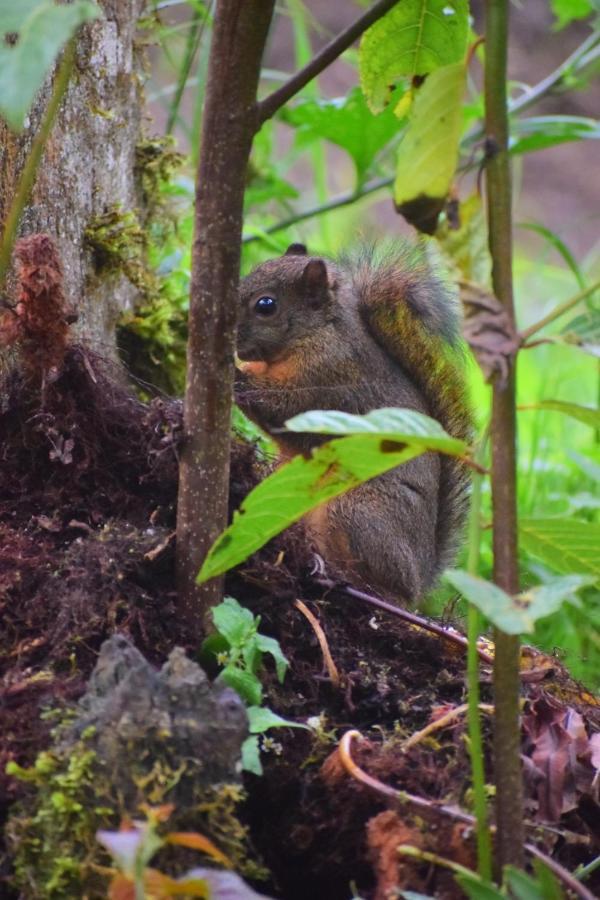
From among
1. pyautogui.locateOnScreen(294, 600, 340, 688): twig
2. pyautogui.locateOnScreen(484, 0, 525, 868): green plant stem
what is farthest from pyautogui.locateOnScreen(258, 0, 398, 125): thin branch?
pyautogui.locateOnScreen(294, 600, 340, 688): twig

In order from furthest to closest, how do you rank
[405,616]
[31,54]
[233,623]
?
[405,616] < [233,623] < [31,54]

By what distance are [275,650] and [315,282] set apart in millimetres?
2106

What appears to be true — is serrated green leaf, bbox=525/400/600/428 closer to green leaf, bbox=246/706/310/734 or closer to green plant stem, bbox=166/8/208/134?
green leaf, bbox=246/706/310/734

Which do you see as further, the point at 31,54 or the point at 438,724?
the point at 438,724

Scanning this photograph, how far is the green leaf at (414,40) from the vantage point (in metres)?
1.90

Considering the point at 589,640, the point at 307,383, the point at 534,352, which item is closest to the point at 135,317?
the point at 307,383

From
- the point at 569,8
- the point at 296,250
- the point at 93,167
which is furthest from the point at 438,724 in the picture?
the point at 569,8

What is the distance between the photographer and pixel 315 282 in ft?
12.2

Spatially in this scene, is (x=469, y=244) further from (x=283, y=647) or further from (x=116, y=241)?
(x=116, y=241)

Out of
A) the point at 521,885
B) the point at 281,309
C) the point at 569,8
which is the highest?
the point at 569,8

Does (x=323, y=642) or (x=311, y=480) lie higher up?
(x=311, y=480)

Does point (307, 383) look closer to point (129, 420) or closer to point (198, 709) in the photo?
point (129, 420)

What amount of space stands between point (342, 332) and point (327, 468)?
2329 millimetres

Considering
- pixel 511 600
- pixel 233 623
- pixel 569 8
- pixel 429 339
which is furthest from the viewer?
pixel 569 8
